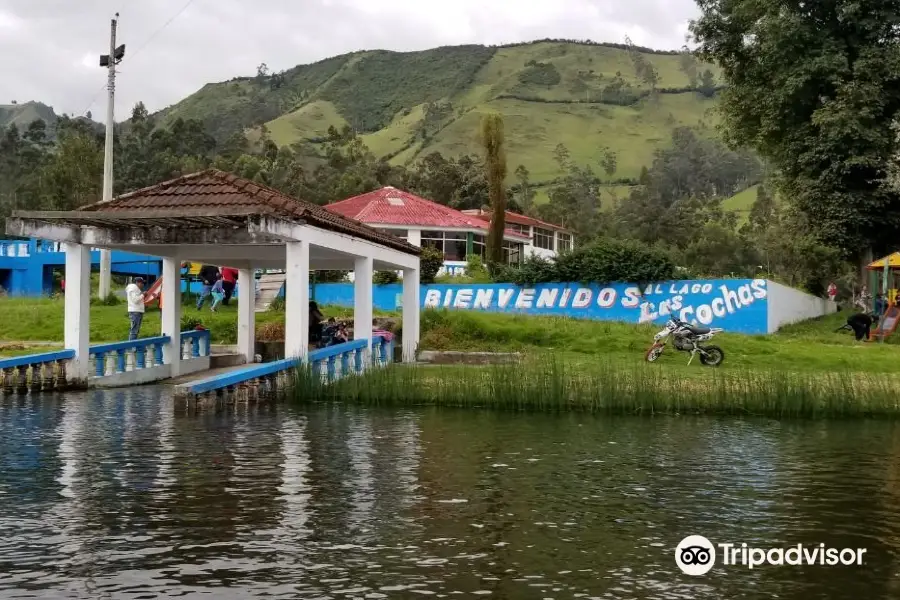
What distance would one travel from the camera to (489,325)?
2642cm

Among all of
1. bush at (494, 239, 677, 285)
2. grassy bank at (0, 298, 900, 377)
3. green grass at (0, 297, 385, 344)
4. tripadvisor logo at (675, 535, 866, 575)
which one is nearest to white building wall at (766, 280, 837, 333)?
grassy bank at (0, 298, 900, 377)

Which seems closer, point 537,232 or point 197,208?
point 197,208

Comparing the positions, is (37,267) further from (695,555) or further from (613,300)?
(695,555)

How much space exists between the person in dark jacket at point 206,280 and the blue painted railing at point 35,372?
12321 millimetres

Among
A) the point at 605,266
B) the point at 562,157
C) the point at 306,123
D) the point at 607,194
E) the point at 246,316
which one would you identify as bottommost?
the point at 246,316

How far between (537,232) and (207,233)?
47015 mm

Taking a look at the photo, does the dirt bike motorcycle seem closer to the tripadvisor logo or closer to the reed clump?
the reed clump

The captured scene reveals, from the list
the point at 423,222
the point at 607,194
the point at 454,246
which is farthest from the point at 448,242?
the point at 607,194

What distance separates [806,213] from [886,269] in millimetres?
4759

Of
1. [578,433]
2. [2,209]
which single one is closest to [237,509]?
[578,433]

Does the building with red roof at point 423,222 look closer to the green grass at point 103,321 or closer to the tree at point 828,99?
the tree at point 828,99

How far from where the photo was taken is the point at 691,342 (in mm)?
22078

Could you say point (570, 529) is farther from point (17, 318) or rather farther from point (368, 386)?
point (17, 318)

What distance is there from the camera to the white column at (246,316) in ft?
74.8
